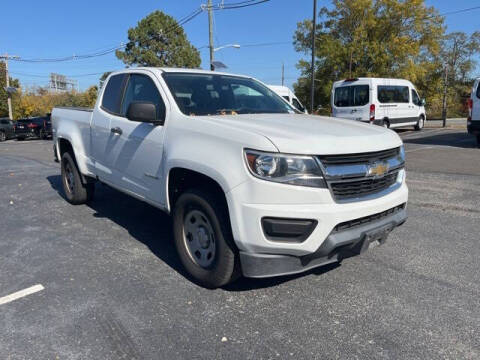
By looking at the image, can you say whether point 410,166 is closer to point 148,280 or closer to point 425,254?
point 425,254

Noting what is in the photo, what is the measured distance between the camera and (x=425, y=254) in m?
3.99

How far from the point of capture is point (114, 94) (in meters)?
4.83

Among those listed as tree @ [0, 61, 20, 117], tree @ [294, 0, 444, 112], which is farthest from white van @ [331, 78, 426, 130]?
tree @ [0, 61, 20, 117]

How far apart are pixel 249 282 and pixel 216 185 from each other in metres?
0.94

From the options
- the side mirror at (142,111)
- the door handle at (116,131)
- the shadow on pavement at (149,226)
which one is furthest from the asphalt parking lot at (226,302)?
the side mirror at (142,111)

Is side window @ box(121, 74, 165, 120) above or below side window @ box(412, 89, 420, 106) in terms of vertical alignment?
below

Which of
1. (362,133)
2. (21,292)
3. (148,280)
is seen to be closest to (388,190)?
(362,133)

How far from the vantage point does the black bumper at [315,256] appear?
108 inches

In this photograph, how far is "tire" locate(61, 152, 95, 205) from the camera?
19.1 feet

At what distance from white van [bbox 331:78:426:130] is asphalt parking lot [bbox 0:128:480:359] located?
12245 mm

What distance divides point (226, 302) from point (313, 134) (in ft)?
4.74

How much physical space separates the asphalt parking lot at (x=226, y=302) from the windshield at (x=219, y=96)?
5.04 feet

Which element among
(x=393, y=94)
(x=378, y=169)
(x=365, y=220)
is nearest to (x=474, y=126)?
(x=393, y=94)

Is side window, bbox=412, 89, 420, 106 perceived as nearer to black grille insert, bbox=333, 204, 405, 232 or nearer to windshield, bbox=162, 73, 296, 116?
windshield, bbox=162, 73, 296, 116
